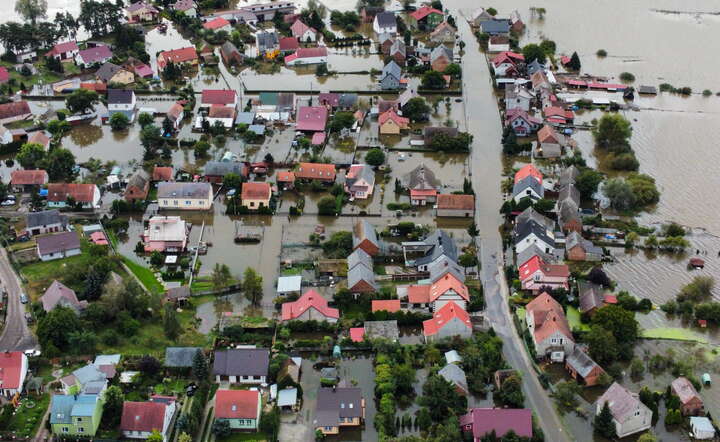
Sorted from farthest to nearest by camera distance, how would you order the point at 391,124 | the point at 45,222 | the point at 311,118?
the point at 311,118 < the point at 391,124 < the point at 45,222

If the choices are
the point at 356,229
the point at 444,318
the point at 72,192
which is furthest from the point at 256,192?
the point at 444,318

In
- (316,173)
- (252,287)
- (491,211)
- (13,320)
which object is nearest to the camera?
(13,320)

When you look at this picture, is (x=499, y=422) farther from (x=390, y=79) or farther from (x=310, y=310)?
(x=390, y=79)

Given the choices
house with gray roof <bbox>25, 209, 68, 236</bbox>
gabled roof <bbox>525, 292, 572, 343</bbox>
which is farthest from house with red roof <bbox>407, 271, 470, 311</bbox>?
house with gray roof <bbox>25, 209, 68, 236</bbox>

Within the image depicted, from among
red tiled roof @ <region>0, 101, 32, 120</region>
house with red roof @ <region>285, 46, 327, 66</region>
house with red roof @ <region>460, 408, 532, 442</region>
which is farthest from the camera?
house with red roof @ <region>285, 46, 327, 66</region>

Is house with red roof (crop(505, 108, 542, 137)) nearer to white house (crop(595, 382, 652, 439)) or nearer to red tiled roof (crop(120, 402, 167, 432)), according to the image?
white house (crop(595, 382, 652, 439))

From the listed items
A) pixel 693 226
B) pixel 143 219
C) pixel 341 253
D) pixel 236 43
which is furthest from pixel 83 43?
pixel 693 226
